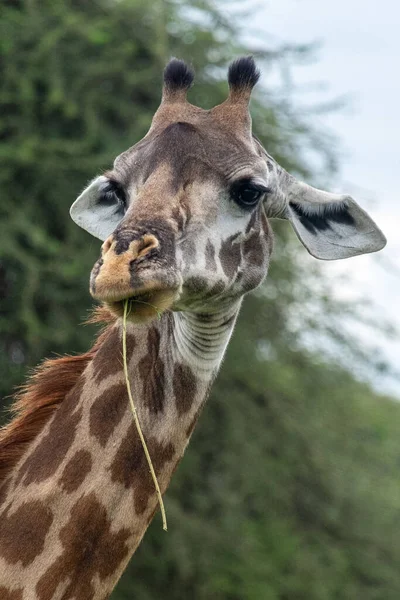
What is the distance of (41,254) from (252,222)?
6757 mm

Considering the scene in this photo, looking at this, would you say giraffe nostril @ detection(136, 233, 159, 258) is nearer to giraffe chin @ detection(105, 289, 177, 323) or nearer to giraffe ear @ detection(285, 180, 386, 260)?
giraffe chin @ detection(105, 289, 177, 323)

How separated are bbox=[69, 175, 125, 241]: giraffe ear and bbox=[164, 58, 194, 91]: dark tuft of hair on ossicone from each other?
0.56 meters

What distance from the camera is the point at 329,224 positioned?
5.54 m

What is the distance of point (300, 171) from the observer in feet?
43.1

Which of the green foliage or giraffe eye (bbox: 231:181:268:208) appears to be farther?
the green foliage

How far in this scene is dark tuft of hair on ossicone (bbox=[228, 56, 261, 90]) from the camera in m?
5.32

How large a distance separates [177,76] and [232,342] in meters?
7.31

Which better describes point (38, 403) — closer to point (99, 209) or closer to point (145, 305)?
point (145, 305)

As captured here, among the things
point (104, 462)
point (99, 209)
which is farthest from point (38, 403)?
point (99, 209)

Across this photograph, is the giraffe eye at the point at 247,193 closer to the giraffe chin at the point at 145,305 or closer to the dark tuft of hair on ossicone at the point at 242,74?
the dark tuft of hair on ossicone at the point at 242,74

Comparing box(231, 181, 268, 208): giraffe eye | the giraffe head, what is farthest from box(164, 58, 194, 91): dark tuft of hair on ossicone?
box(231, 181, 268, 208): giraffe eye

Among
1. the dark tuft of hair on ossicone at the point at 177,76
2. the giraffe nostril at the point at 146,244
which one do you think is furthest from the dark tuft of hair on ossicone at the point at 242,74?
the giraffe nostril at the point at 146,244

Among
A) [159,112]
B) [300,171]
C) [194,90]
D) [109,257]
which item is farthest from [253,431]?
[109,257]

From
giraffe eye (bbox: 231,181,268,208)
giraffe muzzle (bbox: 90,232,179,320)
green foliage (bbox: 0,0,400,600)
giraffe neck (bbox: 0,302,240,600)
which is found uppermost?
giraffe muzzle (bbox: 90,232,179,320)
